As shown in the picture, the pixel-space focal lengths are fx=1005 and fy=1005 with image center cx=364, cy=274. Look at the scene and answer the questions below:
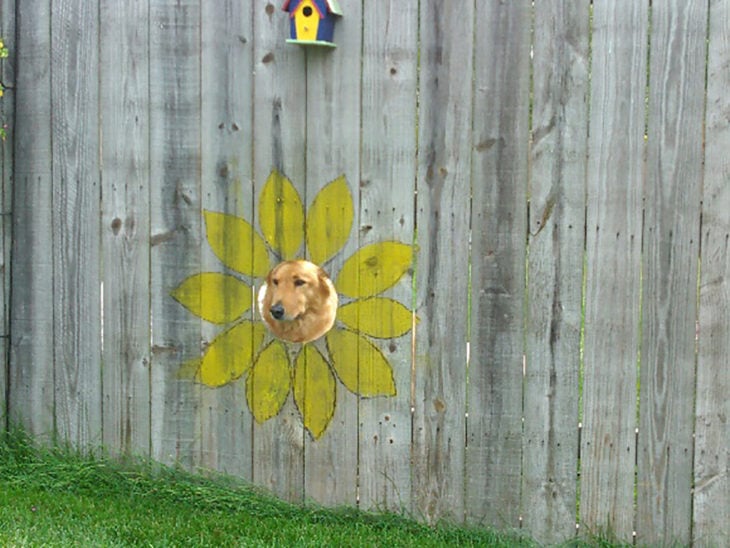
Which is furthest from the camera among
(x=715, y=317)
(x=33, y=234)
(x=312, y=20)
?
(x=33, y=234)

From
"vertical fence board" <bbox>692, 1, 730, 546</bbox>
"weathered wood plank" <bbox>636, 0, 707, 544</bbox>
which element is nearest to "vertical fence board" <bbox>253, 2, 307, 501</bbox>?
"weathered wood plank" <bbox>636, 0, 707, 544</bbox>

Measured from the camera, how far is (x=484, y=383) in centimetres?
367

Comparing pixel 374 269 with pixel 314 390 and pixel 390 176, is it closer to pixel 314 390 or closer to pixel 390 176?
pixel 390 176

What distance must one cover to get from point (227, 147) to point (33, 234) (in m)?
0.97

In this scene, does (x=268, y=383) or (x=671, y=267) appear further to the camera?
(x=268, y=383)

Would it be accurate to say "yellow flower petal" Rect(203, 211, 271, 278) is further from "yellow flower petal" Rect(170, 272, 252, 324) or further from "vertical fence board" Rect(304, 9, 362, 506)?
"vertical fence board" Rect(304, 9, 362, 506)

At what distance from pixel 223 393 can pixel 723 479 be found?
188 cm

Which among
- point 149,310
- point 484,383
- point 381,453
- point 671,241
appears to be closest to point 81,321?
point 149,310

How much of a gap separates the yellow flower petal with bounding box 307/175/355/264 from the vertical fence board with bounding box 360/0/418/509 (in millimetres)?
63

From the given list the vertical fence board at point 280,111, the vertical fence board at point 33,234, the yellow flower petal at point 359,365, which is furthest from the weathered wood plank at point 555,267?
the vertical fence board at point 33,234

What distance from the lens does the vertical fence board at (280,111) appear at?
12.5ft

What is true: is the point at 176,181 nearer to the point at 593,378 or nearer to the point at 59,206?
the point at 59,206

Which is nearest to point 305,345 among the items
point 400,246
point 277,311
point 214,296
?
point 277,311

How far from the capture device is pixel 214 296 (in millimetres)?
3959
